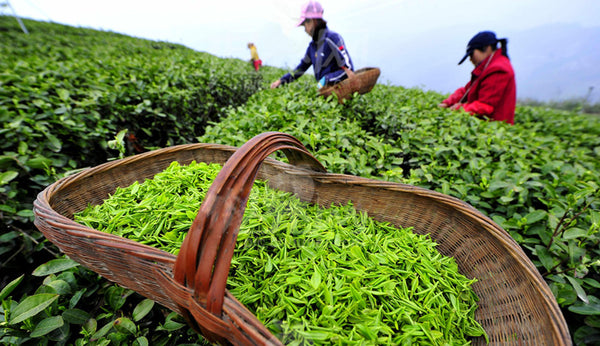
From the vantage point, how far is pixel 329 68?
138 inches

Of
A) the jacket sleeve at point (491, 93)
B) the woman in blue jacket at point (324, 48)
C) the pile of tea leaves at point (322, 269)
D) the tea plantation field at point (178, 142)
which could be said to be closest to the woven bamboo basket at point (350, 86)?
the tea plantation field at point (178, 142)

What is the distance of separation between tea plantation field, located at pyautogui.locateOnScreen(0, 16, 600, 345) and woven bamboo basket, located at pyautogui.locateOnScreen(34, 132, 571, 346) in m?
0.21

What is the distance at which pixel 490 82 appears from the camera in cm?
356

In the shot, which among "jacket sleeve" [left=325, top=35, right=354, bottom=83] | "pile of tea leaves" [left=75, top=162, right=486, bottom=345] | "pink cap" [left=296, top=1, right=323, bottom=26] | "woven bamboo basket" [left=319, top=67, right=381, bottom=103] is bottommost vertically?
"pile of tea leaves" [left=75, top=162, right=486, bottom=345]

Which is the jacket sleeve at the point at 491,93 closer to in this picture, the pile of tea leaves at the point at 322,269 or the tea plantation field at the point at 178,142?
the tea plantation field at the point at 178,142

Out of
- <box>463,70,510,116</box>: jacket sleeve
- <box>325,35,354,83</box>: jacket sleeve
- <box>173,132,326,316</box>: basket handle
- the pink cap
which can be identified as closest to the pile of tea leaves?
<box>173,132,326,316</box>: basket handle

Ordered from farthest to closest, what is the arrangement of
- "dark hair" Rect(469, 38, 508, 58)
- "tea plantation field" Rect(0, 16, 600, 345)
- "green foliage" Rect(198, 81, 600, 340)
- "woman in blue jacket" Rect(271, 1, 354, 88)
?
"dark hair" Rect(469, 38, 508, 58) → "woman in blue jacket" Rect(271, 1, 354, 88) → "green foliage" Rect(198, 81, 600, 340) → "tea plantation field" Rect(0, 16, 600, 345)

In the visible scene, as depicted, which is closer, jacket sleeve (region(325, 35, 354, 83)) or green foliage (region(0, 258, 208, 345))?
green foliage (region(0, 258, 208, 345))

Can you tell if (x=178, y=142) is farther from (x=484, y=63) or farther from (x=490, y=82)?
(x=484, y=63)

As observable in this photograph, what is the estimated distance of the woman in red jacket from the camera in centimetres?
349

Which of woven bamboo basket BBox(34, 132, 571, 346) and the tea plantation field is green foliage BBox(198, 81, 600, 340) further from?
woven bamboo basket BBox(34, 132, 571, 346)

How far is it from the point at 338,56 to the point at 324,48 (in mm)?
311

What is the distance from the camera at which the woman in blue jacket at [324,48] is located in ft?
10.7

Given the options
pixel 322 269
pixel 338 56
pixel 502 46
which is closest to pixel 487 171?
pixel 322 269
